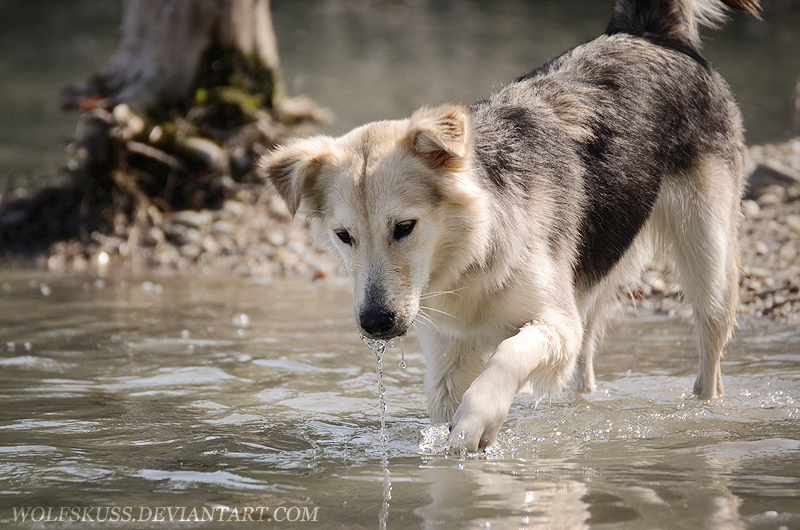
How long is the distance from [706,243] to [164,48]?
23.3 ft

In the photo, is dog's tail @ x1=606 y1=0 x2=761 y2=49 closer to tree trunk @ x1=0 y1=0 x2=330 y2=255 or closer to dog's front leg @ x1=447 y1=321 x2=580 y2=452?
dog's front leg @ x1=447 y1=321 x2=580 y2=452

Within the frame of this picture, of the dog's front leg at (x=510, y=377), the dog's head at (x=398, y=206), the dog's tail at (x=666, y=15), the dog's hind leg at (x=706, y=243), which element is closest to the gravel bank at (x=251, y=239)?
the dog's hind leg at (x=706, y=243)

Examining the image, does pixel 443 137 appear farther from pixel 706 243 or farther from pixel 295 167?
pixel 706 243

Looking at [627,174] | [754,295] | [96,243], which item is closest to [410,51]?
[96,243]

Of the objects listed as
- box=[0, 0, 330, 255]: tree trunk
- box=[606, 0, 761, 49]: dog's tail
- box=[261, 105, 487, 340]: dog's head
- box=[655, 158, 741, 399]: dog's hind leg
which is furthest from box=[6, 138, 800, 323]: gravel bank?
box=[261, 105, 487, 340]: dog's head

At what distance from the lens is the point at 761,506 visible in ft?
10.6

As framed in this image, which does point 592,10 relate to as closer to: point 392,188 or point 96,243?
point 96,243

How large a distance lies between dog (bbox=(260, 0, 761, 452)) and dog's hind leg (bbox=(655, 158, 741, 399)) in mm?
11

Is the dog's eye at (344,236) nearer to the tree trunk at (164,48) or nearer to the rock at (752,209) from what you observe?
the rock at (752,209)

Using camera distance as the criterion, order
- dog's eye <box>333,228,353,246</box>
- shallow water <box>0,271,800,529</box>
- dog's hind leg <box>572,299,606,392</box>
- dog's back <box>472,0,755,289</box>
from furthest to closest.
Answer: dog's hind leg <box>572,299,606,392</box>, dog's back <box>472,0,755,289</box>, dog's eye <box>333,228,353,246</box>, shallow water <box>0,271,800,529</box>

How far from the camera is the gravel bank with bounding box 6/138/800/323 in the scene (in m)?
8.60

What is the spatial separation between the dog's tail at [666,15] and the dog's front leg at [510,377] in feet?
8.17

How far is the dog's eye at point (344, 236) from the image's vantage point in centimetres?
423

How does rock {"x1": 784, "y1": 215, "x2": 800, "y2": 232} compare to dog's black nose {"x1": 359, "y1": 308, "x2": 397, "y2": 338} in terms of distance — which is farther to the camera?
rock {"x1": 784, "y1": 215, "x2": 800, "y2": 232}
